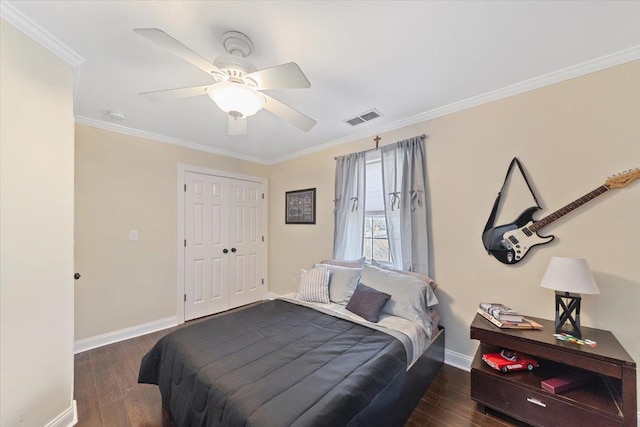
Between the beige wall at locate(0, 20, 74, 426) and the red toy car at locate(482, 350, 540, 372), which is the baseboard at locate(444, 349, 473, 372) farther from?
the beige wall at locate(0, 20, 74, 426)

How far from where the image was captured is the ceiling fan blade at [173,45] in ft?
3.64

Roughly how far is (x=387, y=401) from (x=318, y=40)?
2221mm

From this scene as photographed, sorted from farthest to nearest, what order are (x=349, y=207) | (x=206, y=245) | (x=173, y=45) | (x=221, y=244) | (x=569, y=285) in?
(x=221, y=244)
(x=206, y=245)
(x=349, y=207)
(x=569, y=285)
(x=173, y=45)

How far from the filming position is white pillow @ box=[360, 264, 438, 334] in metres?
2.15

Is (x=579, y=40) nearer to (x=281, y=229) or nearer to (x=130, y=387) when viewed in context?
(x=281, y=229)

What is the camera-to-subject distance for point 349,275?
2660 millimetres

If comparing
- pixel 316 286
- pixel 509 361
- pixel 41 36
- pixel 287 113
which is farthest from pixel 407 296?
pixel 41 36

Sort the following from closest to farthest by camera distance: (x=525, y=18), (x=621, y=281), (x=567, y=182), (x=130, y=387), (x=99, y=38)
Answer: (x=525, y=18)
(x=99, y=38)
(x=621, y=281)
(x=567, y=182)
(x=130, y=387)

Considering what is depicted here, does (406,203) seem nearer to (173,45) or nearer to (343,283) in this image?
(343,283)

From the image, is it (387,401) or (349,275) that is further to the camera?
(349,275)

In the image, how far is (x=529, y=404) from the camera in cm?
163

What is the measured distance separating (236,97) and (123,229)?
250 centimetres

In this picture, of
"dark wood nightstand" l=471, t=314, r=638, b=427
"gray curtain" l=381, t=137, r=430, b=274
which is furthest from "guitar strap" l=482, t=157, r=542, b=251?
"dark wood nightstand" l=471, t=314, r=638, b=427

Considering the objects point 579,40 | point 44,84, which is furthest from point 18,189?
point 579,40
